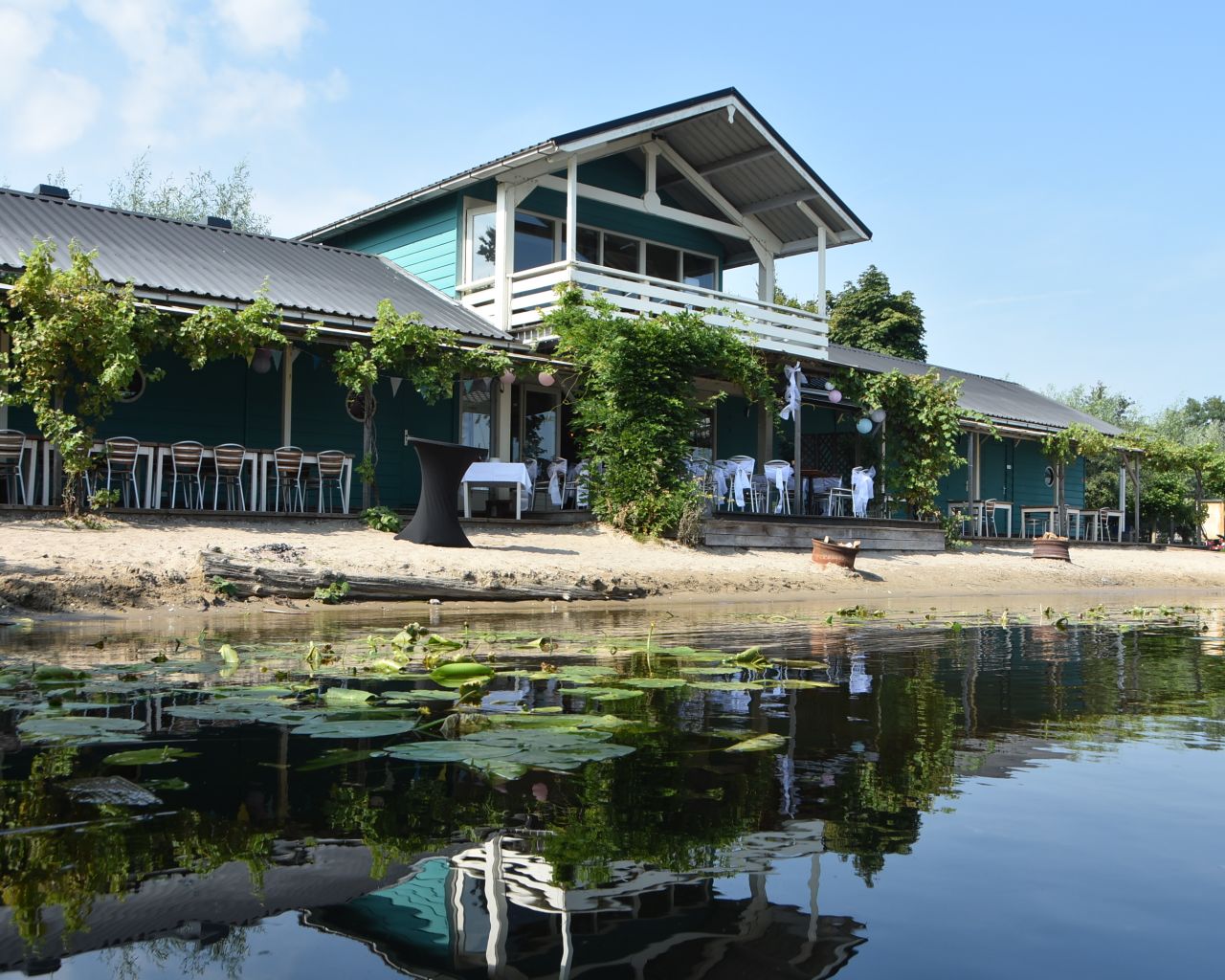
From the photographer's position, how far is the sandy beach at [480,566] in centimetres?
920

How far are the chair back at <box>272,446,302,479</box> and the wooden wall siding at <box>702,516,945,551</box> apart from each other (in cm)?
554

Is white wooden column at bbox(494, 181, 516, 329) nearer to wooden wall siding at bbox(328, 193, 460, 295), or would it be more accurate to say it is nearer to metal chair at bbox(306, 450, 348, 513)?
wooden wall siding at bbox(328, 193, 460, 295)

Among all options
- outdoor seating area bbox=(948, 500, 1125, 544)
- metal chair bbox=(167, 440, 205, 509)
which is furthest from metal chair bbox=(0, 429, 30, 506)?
outdoor seating area bbox=(948, 500, 1125, 544)

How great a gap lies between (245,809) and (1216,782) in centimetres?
230

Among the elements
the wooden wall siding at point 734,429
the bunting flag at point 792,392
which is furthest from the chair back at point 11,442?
the wooden wall siding at point 734,429

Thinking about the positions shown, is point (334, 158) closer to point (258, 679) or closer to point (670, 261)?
point (670, 261)

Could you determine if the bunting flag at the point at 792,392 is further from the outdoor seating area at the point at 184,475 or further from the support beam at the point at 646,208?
the outdoor seating area at the point at 184,475

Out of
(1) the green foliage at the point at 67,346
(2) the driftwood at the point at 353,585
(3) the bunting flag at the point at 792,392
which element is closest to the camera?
(2) the driftwood at the point at 353,585

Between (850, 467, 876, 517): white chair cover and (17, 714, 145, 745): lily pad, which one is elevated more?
(850, 467, 876, 517): white chair cover

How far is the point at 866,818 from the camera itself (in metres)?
2.27

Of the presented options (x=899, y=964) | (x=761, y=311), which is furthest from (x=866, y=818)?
(x=761, y=311)

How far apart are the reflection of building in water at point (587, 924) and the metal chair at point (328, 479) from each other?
1255 centimetres

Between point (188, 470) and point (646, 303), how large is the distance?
7.81 m

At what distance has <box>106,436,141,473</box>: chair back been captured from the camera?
12484 millimetres
